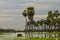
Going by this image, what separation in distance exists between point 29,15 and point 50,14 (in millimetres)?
14456

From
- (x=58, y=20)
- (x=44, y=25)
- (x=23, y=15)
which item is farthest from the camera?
(x=44, y=25)

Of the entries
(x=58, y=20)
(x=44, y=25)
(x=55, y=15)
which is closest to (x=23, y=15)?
(x=55, y=15)

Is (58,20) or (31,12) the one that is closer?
(31,12)

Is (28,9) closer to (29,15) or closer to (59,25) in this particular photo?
(29,15)

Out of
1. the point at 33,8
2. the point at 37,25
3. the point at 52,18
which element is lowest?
the point at 37,25

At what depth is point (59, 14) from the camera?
89.9m

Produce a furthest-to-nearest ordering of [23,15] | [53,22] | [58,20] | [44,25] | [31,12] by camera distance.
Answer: [44,25] < [58,20] < [53,22] < [23,15] < [31,12]

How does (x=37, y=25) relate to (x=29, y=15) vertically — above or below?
below

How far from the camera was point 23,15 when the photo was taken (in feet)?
282

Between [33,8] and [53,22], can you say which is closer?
[33,8]

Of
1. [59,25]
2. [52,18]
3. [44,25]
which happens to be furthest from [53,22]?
[44,25]

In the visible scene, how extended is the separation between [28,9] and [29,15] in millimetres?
2445

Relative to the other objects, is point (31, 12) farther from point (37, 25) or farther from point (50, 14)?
point (37, 25)

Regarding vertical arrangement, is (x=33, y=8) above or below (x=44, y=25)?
above
